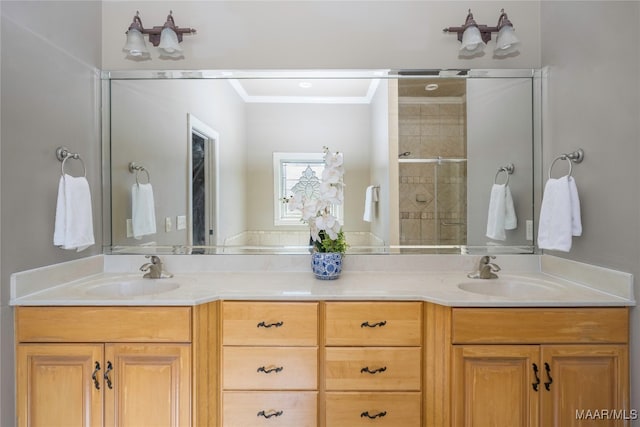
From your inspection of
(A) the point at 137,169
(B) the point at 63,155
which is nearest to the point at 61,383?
(B) the point at 63,155

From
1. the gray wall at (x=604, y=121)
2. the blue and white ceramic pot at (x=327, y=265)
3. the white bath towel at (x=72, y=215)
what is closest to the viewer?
the gray wall at (x=604, y=121)

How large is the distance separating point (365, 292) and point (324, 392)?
1.45 feet

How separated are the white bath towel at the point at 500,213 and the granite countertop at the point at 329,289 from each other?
252 mm

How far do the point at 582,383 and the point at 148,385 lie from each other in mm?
1709

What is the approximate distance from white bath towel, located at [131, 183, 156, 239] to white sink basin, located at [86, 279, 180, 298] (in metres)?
0.29

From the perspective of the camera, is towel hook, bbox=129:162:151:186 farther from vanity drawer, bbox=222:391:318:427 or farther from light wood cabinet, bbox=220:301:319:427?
vanity drawer, bbox=222:391:318:427

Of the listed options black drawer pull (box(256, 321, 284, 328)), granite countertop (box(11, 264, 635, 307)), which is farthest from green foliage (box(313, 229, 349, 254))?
black drawer pull (box(256, 321, 284, 328))

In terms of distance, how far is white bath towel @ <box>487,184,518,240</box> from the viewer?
1935 mm

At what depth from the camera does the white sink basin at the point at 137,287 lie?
67.8 inches

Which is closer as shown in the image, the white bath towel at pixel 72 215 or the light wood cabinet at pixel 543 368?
the light wood cabinet at pixel 543 368

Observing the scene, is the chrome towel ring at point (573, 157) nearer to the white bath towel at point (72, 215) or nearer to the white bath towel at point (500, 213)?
the white bath towel at point (500, 213)

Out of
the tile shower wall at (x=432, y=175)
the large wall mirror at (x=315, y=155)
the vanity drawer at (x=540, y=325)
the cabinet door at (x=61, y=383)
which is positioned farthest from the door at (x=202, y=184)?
the vanity drawer at (x=540, y=325)

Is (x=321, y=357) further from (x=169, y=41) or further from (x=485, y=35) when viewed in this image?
(x=485, y=35)

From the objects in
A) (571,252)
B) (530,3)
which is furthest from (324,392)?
(530,3)
